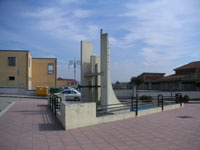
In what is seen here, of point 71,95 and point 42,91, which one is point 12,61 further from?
point 71,95

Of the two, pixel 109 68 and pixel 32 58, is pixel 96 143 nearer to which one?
pixel 109 68

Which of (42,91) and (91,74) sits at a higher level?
(91,74)

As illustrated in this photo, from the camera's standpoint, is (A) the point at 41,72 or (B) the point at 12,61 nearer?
(B) the point at 12,61

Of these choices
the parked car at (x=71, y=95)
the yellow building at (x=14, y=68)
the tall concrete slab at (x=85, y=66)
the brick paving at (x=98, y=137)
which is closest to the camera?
the brick paving at (x=98, y=137)

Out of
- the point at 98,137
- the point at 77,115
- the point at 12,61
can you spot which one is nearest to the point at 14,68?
the point at 12,61

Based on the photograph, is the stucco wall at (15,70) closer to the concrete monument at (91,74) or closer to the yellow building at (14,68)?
the yellow building at (14,68)

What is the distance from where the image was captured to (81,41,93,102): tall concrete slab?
13062mm

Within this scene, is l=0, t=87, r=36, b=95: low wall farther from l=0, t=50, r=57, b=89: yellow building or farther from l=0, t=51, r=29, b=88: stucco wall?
l=0, t=51, r=29, b=88: stucco wall

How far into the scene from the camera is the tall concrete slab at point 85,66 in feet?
42.9

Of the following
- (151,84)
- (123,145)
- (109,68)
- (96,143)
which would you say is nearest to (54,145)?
Result: (96,143)

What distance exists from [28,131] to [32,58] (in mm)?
36327

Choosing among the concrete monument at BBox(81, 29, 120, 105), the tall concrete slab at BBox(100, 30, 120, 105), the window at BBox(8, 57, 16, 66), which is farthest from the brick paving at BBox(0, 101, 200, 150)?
the window at BBox(8, 57, 16, 66)

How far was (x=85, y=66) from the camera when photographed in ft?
43.6

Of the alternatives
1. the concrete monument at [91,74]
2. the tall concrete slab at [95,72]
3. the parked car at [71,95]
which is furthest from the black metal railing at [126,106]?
the parked car at [71,95]
